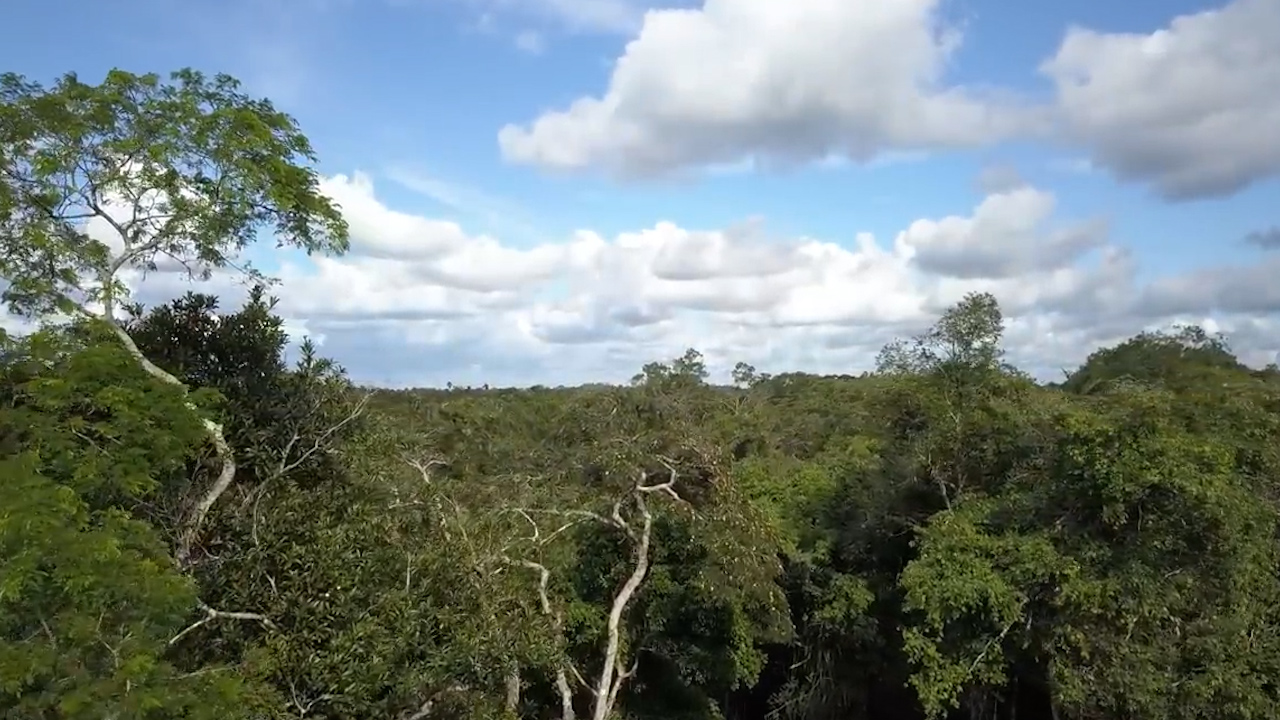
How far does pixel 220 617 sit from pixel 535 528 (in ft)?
14.6

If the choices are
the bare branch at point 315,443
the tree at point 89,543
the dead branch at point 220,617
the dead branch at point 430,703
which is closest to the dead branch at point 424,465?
the bare branch at point 315,443

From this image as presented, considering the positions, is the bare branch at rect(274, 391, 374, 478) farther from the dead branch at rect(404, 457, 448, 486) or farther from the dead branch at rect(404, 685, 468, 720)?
the dead branch at rect(404, 685, 468, 720)

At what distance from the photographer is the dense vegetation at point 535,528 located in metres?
6.84

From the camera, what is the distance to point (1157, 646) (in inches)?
498

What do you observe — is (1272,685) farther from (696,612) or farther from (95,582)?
(95,582)

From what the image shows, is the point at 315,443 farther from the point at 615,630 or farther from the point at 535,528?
the point at 615,630

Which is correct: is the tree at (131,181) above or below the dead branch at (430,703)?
above

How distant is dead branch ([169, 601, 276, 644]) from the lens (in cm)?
674

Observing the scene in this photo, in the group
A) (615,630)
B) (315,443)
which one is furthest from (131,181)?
(615,630)

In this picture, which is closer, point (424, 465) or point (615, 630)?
point (424, 465)

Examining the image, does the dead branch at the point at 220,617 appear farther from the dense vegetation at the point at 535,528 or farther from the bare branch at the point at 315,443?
the bare branch at the point at 315,443

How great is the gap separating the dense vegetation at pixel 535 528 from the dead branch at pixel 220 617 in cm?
4

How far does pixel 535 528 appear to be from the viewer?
11203 millimetres

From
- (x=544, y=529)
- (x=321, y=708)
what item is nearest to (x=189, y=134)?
(x=321, y=708)
